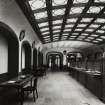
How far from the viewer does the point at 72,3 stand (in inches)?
372

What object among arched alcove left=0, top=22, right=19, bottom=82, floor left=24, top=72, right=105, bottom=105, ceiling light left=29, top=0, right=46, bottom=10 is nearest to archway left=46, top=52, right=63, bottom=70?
floor left=24, top=72, right=105, bottom=105

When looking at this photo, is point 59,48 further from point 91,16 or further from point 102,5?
point 102,5

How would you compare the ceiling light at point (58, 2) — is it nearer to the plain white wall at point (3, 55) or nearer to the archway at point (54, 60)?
the plain white wall at point (3, 55)

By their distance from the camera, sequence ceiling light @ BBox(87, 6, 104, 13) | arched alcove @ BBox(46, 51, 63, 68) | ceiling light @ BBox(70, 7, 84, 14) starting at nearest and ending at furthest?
ceiling light @ BBox(87, 6, 104, 13) < ceiling light @ BBox(70, 7, 84, 14) < arched alcove @ BBox(46, 51, 63, 68)

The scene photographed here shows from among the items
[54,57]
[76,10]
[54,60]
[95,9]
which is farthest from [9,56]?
[54,57]

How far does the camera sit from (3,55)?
845cm

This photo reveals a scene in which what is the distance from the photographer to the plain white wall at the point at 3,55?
8203 mm

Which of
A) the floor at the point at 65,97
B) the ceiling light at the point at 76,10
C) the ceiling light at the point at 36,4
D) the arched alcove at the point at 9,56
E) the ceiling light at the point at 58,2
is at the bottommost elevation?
the floor at the point at 65,97

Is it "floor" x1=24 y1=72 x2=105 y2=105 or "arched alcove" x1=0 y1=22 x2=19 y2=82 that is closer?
"floor" x1=24 y1=72 x2=105 y2=105

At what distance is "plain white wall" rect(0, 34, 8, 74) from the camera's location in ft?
26.9

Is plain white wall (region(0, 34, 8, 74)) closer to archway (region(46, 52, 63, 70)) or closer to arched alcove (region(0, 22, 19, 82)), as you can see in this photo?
arched alcove (region(0, 22, 19, 82))

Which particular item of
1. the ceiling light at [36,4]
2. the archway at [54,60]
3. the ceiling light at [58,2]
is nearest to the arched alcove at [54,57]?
the archway at [54,60]

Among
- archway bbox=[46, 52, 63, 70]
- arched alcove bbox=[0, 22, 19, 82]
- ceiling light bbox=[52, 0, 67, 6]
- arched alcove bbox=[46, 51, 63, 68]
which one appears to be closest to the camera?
arched alcove bbox=[0, 22, 19, 82]

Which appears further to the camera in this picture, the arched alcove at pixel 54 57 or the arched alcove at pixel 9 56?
A: the arched alcove at pixel 54 57
